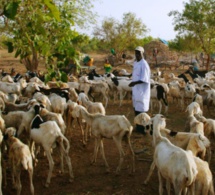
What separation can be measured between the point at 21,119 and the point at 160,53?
26.9 m

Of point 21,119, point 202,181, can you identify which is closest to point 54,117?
point 21,119

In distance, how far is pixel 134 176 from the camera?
6453 millimetres

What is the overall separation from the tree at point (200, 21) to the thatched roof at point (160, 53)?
6.05 m

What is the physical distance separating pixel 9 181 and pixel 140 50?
4388 millimetres

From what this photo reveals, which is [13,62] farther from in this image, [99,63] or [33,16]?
[33,16]

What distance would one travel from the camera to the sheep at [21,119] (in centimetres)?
710

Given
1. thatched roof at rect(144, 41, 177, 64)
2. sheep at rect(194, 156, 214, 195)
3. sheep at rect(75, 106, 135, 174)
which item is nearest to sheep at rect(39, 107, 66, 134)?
sheep at rect(75, 106, 135, 174)

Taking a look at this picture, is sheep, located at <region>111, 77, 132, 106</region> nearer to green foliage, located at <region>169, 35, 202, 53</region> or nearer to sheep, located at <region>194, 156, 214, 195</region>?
sheep, located at <region>194, 156, 214, 195</region>

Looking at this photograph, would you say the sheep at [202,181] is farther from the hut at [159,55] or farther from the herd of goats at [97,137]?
the hut at [159,55]

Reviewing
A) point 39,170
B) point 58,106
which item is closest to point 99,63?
point 58,106

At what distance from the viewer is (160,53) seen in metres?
32.6

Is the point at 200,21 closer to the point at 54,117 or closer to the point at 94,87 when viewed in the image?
the point at 94,87

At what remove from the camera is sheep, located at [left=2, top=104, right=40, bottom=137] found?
710cm

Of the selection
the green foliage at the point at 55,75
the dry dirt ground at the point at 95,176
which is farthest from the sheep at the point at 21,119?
the green foliage at the point at 55,75
